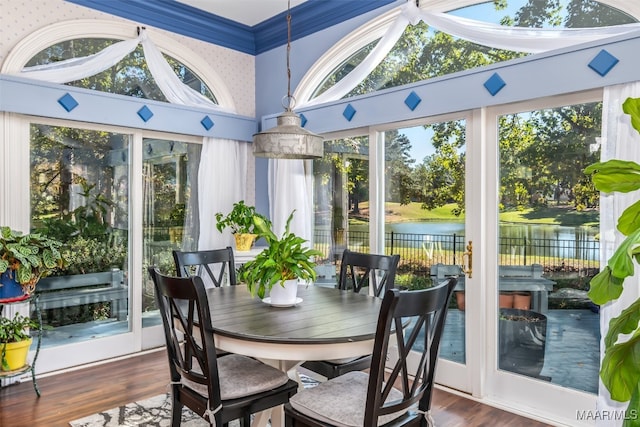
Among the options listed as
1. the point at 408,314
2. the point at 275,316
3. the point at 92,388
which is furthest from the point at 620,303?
the point at 92,388

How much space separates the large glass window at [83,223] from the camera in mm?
3596

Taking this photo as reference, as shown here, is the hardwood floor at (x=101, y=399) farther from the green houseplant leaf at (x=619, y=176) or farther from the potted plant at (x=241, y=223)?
the green houseplant leaf at (x=619, y=176)

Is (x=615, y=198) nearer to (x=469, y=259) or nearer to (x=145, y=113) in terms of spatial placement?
(x=469, y=259)

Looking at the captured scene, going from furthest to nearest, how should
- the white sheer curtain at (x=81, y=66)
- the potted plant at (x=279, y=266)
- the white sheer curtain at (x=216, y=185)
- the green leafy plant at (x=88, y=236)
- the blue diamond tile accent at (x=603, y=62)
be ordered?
the white sheer curtain at (x=216, y=185) → the green leafy plant at (x=88, y=236) → the white sheer curtain at (x=81, y=66) → the blue diamond tile accent at (x=603, y=62) → the potted plant at (x=279, y=266)

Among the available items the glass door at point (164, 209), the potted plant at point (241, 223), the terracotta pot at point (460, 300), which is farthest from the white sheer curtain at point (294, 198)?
the terracotta pot at point (460, 300)

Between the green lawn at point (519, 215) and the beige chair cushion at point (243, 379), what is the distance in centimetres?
178

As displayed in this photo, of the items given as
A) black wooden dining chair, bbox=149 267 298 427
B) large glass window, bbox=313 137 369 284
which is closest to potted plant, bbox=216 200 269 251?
large glass window, bbox=313 137 369 284

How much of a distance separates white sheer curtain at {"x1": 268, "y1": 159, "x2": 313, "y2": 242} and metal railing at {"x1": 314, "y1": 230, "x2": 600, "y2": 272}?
19cm

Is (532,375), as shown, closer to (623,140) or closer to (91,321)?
(623,140)

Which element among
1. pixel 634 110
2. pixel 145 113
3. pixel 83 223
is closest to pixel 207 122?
pixel 145 113

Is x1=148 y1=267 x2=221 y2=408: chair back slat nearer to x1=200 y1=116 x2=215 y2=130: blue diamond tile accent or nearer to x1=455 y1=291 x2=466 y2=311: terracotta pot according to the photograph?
x1=455 y1=291 x2=466 y2=311: terracotta pot

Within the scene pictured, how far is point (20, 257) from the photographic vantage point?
2934mm

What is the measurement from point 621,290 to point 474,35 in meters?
2.11

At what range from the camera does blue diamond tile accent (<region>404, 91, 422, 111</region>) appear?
3.33m
